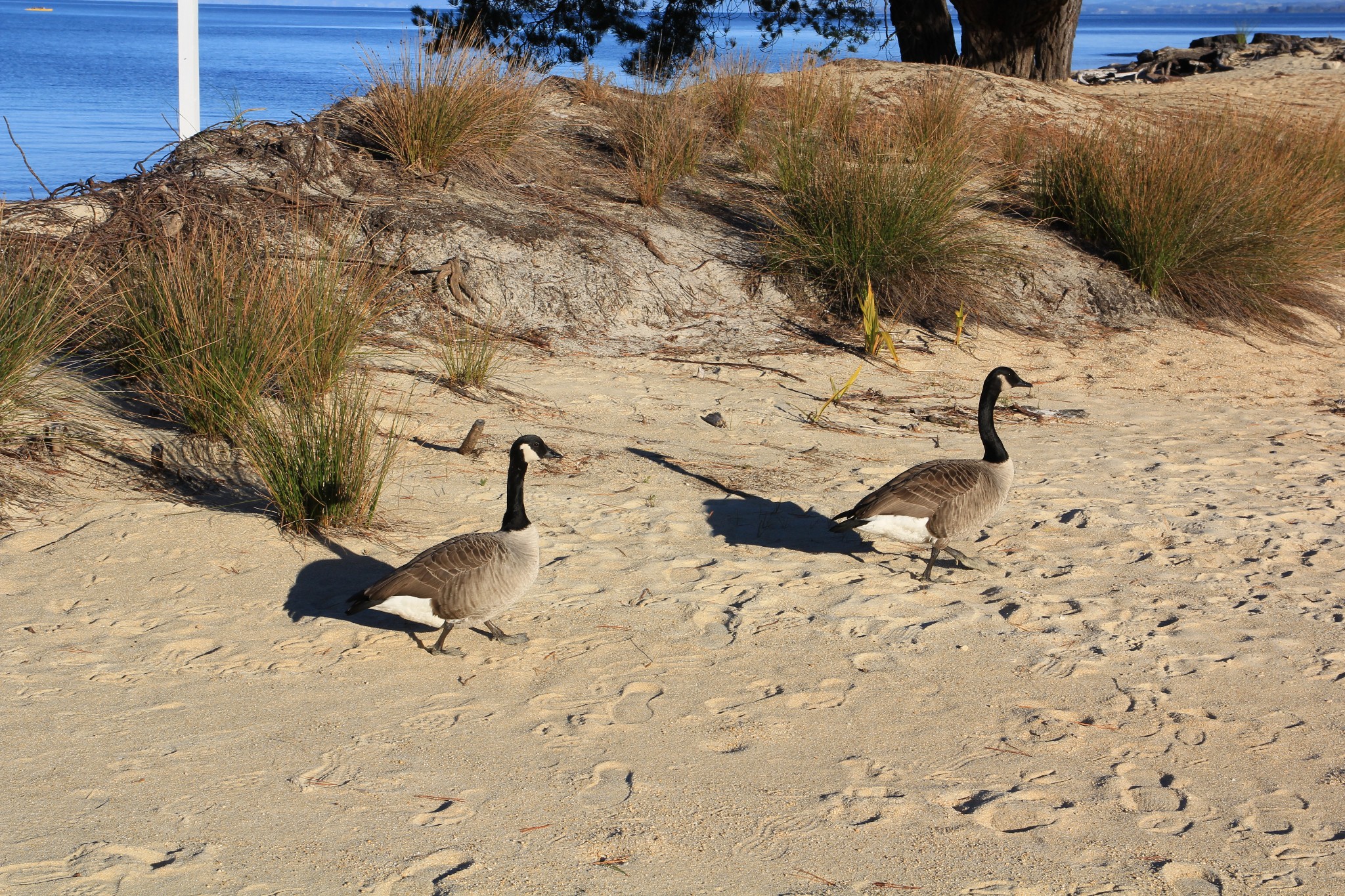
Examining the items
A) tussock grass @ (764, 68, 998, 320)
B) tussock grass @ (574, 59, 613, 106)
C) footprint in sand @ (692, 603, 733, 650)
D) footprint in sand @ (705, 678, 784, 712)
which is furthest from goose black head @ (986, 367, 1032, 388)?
tussock grass @ (574, 59, 613, 106)

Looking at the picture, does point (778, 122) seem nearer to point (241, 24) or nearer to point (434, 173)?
point (434, 173)

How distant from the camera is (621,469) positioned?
583 centimetres

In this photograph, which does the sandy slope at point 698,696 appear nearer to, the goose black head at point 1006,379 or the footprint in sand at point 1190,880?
the footprint in sand at point 1190,880

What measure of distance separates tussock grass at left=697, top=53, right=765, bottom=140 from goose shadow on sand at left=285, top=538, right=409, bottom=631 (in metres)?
7.21

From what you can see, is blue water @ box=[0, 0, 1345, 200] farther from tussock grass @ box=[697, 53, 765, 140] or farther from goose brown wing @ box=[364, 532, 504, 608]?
goose brown wing @ box=[364, 532, 504, 608]

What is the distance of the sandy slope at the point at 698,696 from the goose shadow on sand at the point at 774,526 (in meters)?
0.02

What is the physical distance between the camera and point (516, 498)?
13.7 ft

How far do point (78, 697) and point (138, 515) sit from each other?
1380 mm

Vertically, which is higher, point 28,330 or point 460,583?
point 28,330

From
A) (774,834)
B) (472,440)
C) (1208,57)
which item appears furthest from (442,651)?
(1208,57)

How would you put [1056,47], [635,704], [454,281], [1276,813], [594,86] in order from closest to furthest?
[1276,813] → [635,704] → [454,281] → [594,86] → [1056,47]

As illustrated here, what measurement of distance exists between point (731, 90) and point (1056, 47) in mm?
5966

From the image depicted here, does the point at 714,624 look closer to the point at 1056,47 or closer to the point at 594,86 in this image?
the point at 594,86

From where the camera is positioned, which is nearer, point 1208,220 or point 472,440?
point 472,440
